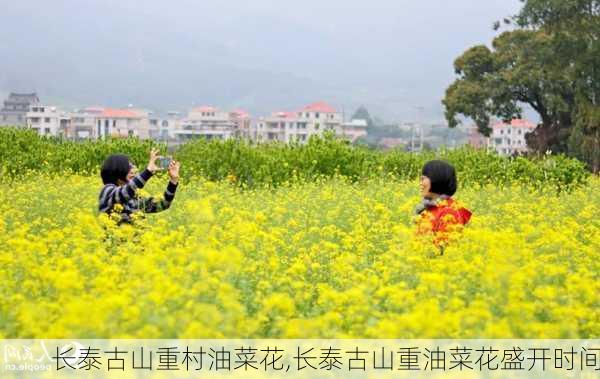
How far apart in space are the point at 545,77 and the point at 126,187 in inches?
1361

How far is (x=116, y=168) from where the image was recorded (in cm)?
744

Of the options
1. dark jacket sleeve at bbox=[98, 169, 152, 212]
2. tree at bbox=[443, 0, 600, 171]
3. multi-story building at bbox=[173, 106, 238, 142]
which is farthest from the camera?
multi-story building at bbox=[173, 106, 238, 142]

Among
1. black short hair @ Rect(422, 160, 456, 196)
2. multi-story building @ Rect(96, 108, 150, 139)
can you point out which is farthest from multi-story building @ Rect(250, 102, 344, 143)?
black short hair @ Rect(422, 160, 456, 196)

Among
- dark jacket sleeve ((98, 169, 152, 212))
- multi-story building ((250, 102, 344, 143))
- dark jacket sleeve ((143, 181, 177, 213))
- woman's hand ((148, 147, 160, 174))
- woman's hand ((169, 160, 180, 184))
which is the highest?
multi-story building ((250, 102, 344, 143))

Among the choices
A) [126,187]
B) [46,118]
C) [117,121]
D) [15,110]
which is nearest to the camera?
[126,187]

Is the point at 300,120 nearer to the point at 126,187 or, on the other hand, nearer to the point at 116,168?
the point at 116,168

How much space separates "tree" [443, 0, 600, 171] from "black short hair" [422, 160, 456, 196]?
28.2 m

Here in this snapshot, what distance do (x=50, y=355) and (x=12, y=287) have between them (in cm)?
122

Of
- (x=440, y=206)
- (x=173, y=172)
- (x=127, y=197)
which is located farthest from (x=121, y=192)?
(x=440, y=206)

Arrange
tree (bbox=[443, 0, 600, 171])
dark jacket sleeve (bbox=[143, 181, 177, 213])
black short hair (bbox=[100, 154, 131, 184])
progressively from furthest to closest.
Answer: tree (bbox=[443, 0, 600, 171])
dark jacket sleeve (bbox=[143, 181, 177, 213])
black short hair (bbox=[100, 154, 131, 184])

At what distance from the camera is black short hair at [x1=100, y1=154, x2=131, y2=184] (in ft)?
24.4

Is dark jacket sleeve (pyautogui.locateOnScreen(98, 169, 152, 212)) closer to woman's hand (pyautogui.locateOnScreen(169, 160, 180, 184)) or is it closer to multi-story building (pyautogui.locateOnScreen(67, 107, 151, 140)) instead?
woman's hand (pyautogui.locateOnScreen(169, 160, 180, 184))

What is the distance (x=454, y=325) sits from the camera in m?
4.09

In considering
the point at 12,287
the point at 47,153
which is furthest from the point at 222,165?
the point at 12,287
